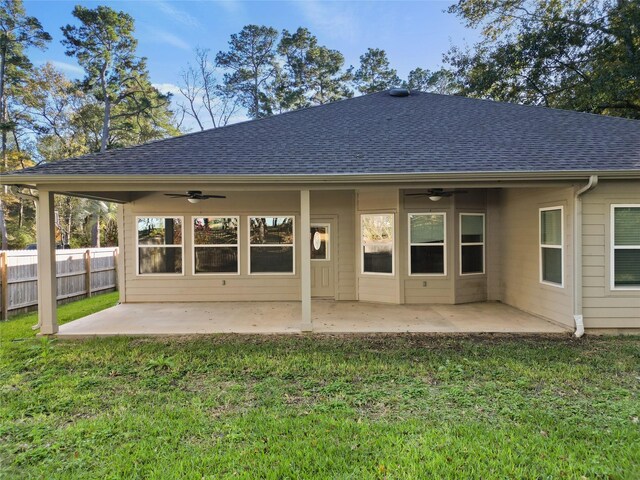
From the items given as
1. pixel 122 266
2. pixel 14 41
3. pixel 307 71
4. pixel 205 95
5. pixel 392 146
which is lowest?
pixel 122 266

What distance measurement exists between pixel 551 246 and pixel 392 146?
3359 millimetres

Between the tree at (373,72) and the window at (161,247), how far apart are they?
21143 mm

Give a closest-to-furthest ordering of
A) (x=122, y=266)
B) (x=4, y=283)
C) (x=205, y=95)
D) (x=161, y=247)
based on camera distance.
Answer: (x=4, y=283), (x=122, y=266), (x=161, y=247), (x=205, y=95)

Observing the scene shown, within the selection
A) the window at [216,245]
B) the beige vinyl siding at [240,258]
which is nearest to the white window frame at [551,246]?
the beige vinyl siding at [240,258]

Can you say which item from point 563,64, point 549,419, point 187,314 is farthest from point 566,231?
point 563,64

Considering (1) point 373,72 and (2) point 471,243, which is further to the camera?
(1) point 373,72

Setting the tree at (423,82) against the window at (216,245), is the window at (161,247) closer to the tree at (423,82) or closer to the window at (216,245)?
the window at (216,245)

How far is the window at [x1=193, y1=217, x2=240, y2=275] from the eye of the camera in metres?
8.52

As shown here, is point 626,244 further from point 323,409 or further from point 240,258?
point 240,258

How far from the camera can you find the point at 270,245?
8578 mm

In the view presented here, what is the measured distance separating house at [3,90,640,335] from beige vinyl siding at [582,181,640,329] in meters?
0.02

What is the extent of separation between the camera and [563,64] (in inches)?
532

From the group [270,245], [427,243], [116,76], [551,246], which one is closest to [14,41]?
[116,76]

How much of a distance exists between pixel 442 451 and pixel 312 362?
214 centimetres
